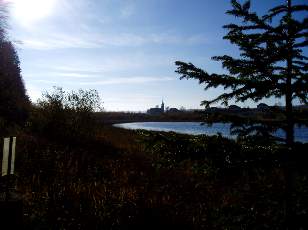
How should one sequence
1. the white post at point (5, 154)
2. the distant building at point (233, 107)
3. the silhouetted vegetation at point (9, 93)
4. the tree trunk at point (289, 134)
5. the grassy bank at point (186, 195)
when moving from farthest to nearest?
the silhouetted vegetation at point (9, 93), the white post at point (5, 154), the distant building at point (233, 107), the grassy bank at point (186, 195), the tree trunk at point (289, 134)

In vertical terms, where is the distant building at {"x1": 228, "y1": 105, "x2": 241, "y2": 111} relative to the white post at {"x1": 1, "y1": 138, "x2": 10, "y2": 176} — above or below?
above

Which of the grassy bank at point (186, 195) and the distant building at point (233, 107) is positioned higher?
the distant building at point (233, 107)

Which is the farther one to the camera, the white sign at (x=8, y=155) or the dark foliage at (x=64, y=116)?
the dark foliage at (x=64, y=116)

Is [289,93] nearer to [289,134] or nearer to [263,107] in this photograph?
[263,107]

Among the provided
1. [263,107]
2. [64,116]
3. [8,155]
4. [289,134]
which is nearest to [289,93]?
[263,107]

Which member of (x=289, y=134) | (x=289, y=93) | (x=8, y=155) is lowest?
(x=8, y=155)

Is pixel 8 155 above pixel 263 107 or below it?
below

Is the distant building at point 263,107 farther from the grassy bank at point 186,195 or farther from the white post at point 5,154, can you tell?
the white post at point 5,154

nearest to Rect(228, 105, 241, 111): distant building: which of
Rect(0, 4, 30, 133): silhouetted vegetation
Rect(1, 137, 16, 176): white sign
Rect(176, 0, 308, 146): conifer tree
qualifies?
Rect(176, 0, 308, 146): conifer tree

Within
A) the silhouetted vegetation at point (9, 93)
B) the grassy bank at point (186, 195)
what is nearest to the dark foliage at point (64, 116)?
the silhouetted vegetation at point (9, 93)

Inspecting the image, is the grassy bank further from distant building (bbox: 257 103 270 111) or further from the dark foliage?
the dark foliage

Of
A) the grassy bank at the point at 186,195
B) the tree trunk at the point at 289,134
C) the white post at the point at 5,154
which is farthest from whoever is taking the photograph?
the white post at the point at 5,154

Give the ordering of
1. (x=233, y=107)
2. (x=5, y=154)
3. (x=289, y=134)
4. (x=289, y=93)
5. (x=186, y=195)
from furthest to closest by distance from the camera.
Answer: (x=186, y=195)
(x=5, y=154)
(x=233, y=107)
(x=289, y=93)
(x=289, y=134)

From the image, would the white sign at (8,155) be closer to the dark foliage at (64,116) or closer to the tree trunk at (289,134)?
the tree trunk at (289,134)
